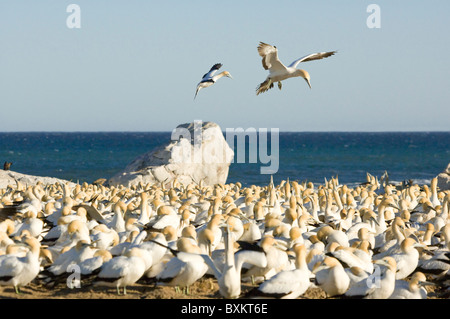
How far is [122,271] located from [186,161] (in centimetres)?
1539

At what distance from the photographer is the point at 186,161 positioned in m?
23.0

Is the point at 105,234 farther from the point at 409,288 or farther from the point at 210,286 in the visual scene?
the point at 409,288

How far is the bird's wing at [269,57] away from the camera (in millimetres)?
13758

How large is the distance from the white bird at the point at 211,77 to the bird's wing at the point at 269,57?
1.27 meters

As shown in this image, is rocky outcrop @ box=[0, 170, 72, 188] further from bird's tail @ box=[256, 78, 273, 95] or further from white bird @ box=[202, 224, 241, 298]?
white bird @ box=[202, 224, 241, 298]

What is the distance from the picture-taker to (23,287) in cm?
841

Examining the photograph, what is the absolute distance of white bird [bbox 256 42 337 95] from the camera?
1380 centimetres

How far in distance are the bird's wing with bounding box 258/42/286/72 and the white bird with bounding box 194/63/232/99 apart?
1273 mm

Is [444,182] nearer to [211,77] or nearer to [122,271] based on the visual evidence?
[211,77]

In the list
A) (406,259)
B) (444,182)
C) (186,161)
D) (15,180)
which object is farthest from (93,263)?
(444,182)

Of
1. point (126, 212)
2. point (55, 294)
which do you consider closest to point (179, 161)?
point (126, 212)
